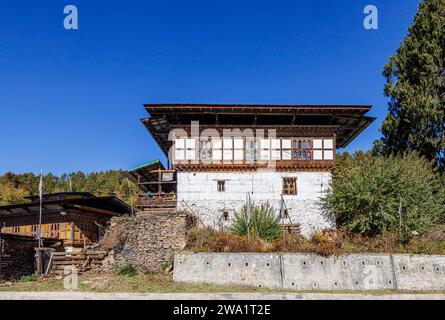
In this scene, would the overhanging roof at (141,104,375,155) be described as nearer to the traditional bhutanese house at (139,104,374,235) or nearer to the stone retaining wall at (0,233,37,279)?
the traditional bhutanese house at (139,104,374,235)

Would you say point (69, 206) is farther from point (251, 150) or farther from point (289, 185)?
point (289, 185)

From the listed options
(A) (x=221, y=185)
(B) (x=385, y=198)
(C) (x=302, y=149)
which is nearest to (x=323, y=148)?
(C) (x=302, y=149)

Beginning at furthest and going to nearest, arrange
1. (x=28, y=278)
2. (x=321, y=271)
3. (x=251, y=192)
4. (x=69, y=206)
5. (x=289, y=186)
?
(x=289, y=186) < (x=251, y=192) < (x=69, y=206) < (x=28, y=278) < (x=321, y=271)

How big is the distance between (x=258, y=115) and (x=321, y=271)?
14.1 metres

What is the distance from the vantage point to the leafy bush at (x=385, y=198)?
2653 centimetres


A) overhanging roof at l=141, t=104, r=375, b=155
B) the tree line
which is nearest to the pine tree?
overhanging roof at l=141, t=104, r=375, b=155

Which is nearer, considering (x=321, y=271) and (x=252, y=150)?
(x=321, y=271)

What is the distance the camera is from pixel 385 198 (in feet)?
88.9

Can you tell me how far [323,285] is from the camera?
2252cm

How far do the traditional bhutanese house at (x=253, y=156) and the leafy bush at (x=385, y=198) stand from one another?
10.4 feet

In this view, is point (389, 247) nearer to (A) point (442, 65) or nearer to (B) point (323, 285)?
(B) point (323, 285)

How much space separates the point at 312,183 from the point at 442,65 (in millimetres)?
15649

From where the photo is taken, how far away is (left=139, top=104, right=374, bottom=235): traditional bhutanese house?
3180 cm

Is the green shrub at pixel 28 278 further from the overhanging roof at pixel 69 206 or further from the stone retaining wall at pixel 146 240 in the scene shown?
the overhanging roof at pixel 69 206
